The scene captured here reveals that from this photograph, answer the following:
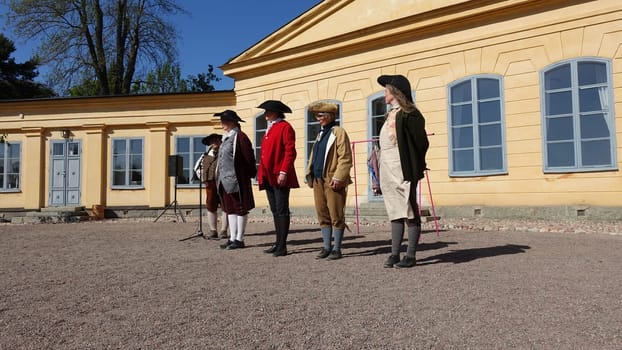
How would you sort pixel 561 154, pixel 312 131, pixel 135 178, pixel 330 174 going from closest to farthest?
pixel 330 174 < pixel 561 154 < pixel 312 131 < pixel 135 178

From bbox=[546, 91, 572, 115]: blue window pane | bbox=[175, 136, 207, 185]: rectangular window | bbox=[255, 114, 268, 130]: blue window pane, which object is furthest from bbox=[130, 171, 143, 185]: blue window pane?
bbox=[546, 91, 572, 115]: blue window pane

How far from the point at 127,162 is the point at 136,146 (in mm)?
574

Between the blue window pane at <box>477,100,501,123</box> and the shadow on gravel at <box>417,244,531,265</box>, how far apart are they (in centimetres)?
450

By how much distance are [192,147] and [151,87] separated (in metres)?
17.9

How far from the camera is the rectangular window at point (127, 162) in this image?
15016mm

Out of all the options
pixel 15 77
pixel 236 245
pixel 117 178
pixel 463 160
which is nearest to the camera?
pixel 236 245

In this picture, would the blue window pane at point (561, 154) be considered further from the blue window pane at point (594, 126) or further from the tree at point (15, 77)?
the tree at point (15, 77)

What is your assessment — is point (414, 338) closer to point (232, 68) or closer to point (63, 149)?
point (232, 68)

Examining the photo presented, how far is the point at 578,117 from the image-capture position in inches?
337

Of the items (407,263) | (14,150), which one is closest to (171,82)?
(14,150)

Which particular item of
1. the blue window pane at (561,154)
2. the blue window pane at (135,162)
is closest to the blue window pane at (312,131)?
the blue window pane at (561,154)

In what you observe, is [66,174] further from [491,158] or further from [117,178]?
[491,158]

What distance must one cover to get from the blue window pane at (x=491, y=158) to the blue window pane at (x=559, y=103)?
116 centimetres

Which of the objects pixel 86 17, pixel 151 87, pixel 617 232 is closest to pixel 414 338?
pixel 617 232
